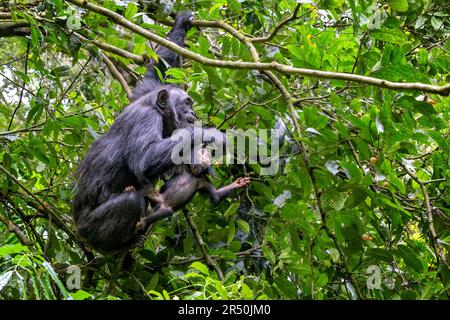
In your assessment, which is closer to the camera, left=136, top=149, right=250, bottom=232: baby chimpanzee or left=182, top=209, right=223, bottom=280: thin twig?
left=182, top=209, right=223, bottom=280: thin twig

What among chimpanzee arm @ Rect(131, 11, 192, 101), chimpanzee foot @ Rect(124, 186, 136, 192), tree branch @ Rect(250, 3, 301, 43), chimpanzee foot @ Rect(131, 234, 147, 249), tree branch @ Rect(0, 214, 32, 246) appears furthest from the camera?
chimpanzee arm @ Rect(131, 11, 192, 101)

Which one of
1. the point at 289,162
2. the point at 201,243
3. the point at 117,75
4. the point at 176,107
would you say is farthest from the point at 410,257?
the point at 117,75

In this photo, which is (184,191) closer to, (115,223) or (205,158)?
(205,158)

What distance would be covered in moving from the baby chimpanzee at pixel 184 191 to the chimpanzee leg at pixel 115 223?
0.11 m

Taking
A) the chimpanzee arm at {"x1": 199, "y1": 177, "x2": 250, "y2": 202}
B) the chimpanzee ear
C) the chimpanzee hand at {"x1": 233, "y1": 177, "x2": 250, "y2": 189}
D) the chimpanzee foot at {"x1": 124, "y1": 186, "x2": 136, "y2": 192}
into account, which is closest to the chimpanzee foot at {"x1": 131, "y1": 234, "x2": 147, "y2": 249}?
the chimpanzee foot at {"x1": 124, "y1": 186, "x2": 136, "y2": 192}

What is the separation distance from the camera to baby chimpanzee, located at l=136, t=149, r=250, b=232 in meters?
5.58

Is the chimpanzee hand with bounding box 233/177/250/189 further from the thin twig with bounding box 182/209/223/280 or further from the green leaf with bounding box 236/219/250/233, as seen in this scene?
the thin twig with bounding box 182/209/223/280

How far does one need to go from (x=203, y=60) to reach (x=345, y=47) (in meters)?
1.58

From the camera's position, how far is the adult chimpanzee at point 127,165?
221 inches

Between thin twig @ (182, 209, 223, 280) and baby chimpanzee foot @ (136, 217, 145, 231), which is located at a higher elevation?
baby chimpanzee foot @ (136, 217, 145, 231)

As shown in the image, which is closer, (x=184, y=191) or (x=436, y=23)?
(x=436, y=23)

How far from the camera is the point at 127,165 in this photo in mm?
5941

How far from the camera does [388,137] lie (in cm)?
436

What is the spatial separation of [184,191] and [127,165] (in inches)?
26.3
